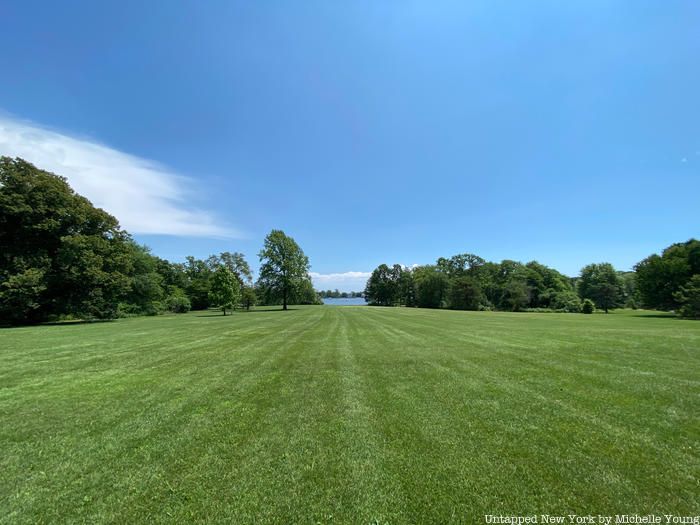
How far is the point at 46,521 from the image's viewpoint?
2928mm

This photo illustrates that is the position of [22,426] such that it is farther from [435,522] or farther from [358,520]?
[435,522]

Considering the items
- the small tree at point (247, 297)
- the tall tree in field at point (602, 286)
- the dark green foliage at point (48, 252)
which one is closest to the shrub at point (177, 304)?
the small tree at point (247, 297)

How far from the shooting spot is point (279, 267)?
49.8 meters

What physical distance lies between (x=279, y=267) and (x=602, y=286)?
6890 cm

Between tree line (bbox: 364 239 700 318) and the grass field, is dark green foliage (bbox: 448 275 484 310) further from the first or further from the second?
the grass field

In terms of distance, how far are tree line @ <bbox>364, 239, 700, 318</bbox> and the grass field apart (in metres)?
44.9

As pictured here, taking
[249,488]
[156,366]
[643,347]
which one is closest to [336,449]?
[249,488]

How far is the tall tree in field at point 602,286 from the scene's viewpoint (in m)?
64.1

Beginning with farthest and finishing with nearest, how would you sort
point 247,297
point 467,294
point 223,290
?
1. point 467,294
2. point 247,297
3. point 223,290

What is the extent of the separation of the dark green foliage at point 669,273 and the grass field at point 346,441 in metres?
46.1

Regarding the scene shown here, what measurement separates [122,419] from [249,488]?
360cm

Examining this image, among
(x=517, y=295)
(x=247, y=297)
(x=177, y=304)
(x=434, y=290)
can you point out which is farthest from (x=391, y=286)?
(x=177, y=304)

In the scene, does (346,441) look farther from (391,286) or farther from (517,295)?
(391,286)

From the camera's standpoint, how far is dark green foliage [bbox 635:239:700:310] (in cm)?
3974
